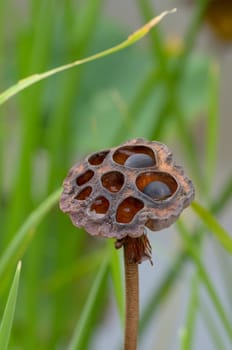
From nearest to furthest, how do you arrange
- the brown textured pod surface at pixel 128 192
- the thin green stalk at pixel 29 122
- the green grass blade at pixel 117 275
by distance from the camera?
the brown textured pod surface at pixel 128 192 → the green grass blade at pixel 117 275 → the thin green stalk at pixel 29 122

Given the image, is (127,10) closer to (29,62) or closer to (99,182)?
(29,62)

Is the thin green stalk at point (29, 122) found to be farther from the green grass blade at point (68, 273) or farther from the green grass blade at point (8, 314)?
the green grass blade at point (8, 314)

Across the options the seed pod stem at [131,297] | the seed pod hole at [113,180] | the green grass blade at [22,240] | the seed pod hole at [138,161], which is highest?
the green grass blade at [22,240]

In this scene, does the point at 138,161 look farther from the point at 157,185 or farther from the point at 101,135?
the point at 101,135

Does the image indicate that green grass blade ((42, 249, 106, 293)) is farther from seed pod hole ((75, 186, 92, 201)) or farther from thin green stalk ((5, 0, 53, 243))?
seed pod hole ((75, 186, 92, 201))

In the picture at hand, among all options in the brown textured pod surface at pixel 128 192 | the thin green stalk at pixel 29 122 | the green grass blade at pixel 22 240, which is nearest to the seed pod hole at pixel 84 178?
the brown textured pod surface at pixel 128 192

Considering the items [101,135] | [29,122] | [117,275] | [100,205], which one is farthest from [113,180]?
[101,135]

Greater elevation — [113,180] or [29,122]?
[29,122]
